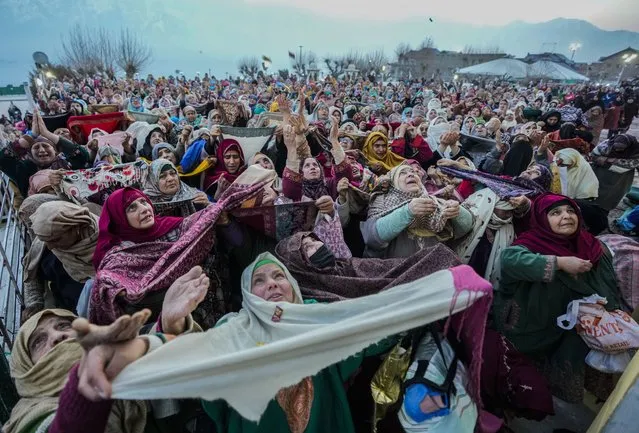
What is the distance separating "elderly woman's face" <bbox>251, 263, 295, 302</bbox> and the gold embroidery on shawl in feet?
1.67

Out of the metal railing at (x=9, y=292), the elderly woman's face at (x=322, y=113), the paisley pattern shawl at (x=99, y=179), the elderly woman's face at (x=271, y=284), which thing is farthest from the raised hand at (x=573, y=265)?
the elderly woman's face at (x=322, y=113)

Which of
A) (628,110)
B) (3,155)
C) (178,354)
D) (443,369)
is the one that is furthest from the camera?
(628,110)

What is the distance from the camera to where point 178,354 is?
52.9 inches

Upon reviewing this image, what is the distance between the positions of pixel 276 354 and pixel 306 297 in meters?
1.03

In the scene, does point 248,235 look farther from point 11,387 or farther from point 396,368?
point 11,387

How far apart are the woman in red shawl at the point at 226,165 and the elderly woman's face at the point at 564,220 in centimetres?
335

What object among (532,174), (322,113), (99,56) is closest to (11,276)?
(532,174)

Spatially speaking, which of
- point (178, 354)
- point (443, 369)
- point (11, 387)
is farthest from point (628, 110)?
point (11, 387)

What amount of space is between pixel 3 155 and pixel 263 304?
516cm

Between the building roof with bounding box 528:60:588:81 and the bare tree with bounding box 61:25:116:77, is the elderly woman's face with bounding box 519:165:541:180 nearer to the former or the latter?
the building roof with bounding box 528:60:588:81

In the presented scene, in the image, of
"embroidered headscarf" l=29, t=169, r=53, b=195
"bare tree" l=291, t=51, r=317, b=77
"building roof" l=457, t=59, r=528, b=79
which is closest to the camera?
"embroidered headscarf" l=29, t=169, r=53, b=195

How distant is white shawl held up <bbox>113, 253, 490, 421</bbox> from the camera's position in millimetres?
1203

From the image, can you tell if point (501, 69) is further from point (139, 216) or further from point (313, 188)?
point (139, 216)

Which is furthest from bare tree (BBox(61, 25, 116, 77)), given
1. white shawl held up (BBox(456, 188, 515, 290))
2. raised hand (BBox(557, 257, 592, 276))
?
raised hand (BBox(557, 257, 592, 276))
